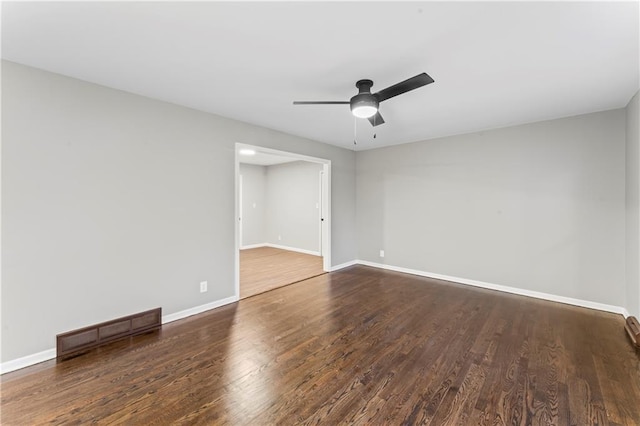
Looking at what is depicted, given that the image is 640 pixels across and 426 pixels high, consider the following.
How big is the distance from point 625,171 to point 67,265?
604 cm

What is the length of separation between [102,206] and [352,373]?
2731 mm

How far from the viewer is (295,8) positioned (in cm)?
157

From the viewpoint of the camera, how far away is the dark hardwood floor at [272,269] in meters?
4.36

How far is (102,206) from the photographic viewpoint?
258 cm

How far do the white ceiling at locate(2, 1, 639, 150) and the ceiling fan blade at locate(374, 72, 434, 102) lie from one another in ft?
0.58

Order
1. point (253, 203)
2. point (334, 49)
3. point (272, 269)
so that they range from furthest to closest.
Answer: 1. point (253, 203)
2. point (272, 269)
3. point (334, 49)

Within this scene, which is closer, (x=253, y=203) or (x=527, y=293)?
(x=527, y=293)

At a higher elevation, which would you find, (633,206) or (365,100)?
(365,100)

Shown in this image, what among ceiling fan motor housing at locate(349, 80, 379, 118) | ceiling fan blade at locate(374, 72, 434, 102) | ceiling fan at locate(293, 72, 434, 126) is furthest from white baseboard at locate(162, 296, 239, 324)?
ceiling fan blade at locate(374, 72, 434, 102)

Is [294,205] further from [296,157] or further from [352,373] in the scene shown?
[352,373]

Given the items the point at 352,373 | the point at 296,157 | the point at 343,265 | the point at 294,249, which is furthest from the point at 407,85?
the point at 294,249

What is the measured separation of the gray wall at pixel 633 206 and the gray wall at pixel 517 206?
6.0 inches

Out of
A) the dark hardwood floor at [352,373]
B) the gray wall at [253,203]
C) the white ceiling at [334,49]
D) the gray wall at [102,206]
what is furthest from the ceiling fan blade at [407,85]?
the gray wall at [253,203]

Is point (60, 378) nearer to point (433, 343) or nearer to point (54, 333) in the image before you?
point (54, 333)
